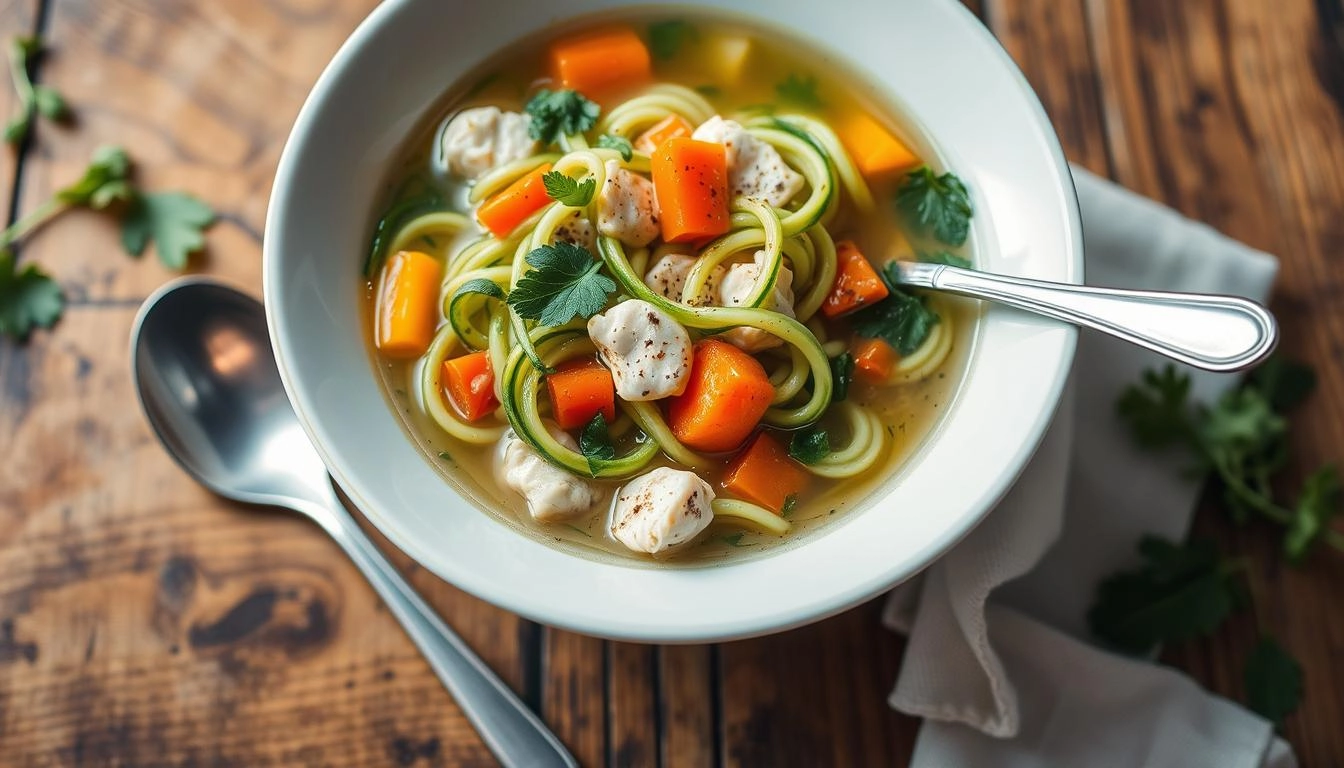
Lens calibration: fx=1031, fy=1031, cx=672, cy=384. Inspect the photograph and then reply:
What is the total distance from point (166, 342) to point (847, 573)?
2.16m

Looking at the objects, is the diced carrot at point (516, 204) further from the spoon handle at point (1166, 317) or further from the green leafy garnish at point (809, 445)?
the spoon handle at point (1166, 317)

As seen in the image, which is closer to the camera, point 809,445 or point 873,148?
point 809,445

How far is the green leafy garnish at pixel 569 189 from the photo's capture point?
2.65 metres

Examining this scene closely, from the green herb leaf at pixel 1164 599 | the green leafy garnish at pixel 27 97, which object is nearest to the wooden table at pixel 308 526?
the green leafy garnish at pixel 27 97

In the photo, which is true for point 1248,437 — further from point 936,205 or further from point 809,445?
point 809,445

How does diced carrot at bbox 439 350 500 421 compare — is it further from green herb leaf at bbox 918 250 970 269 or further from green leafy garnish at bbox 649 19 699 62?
green herb leaf at bbox 918 250 970 269

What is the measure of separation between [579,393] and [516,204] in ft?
1.95

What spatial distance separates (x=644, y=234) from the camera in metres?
2.83

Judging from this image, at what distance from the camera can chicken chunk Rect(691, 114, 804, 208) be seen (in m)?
2.88

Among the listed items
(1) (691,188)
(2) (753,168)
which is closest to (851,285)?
(2) (753,168)

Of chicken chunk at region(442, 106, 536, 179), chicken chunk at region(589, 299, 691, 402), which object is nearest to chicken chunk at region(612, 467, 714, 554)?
chicken chunk at region(589, 299, 691, 402)

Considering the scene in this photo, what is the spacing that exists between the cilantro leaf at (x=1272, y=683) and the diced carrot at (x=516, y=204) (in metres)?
2.52

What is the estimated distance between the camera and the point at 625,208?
2764mm

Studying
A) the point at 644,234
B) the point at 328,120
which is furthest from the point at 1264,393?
the point at 328,120
